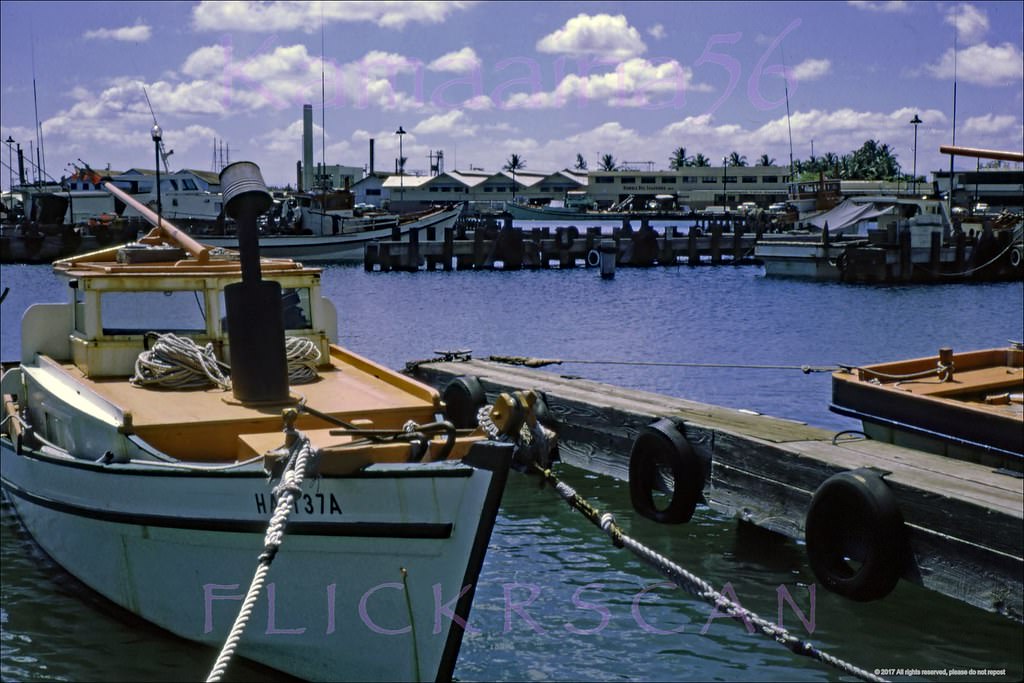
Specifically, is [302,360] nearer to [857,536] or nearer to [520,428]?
[520,428]

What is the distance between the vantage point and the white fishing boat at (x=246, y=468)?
768 cm

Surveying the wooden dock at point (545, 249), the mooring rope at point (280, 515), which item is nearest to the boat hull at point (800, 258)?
the wooden dock at point (545, 249)

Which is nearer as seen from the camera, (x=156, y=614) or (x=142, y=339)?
(x=156, y=614)

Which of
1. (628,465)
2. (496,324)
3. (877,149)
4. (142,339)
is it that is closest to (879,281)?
(496,324)

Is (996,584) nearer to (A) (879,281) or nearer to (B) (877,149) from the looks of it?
(A) (879,281)

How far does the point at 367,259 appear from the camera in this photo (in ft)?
218

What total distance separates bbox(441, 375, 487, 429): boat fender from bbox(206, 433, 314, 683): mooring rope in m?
8.25

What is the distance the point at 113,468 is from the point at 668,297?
45044mm

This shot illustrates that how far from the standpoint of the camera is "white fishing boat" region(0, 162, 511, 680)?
7676 mm

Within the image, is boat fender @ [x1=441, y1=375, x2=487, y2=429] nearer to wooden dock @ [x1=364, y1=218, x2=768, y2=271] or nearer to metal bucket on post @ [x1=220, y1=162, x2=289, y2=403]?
metal bucket on post @ [x1=220, y1=162, x2=289, y2=403]

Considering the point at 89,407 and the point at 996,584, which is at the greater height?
the point at 89,407

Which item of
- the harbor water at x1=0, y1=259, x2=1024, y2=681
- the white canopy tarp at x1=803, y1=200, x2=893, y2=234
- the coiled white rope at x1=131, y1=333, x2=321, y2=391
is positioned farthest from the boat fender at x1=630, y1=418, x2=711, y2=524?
the white canopy tarp at x1=803, y1=200, x2=893, y2=234

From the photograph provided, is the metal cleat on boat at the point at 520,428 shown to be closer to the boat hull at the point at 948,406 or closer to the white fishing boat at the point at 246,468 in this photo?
the white fishing boat at the point at 246,468

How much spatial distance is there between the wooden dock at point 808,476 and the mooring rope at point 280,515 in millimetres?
4737
